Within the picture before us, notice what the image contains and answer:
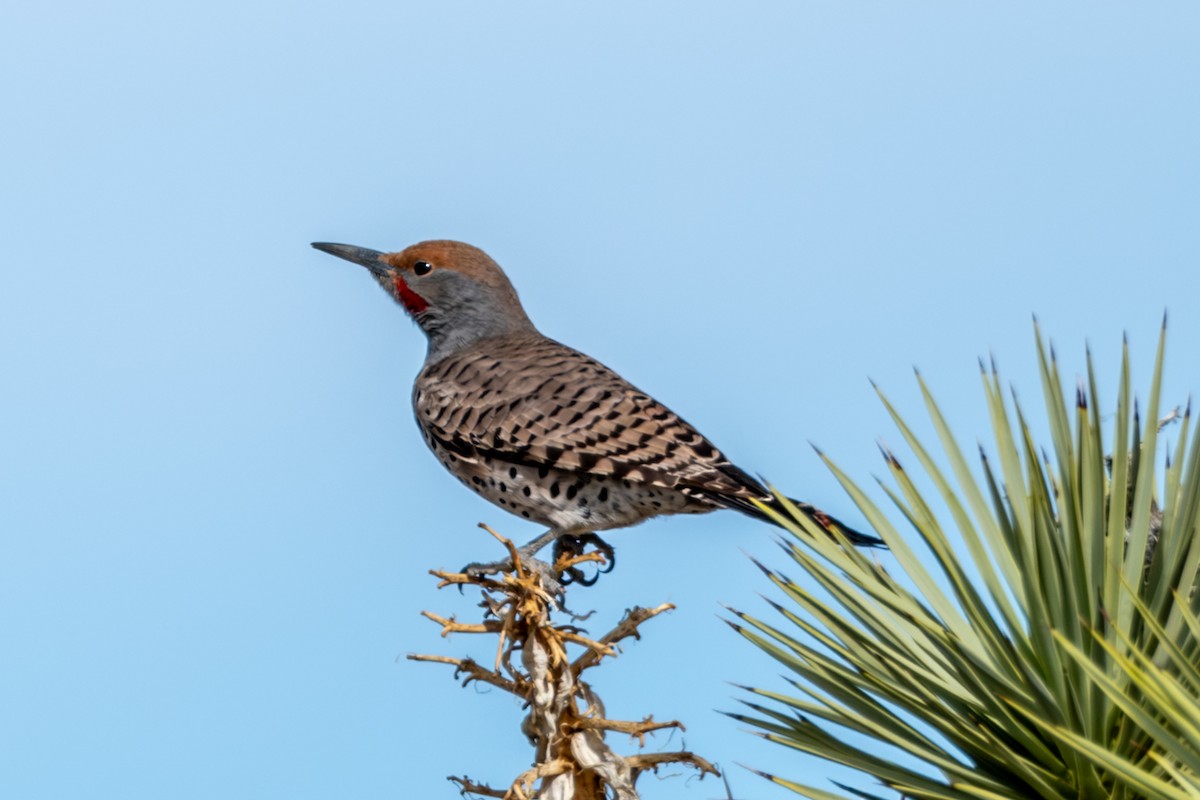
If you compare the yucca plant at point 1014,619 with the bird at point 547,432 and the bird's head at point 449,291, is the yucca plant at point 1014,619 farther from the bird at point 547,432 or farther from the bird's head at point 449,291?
the bird's head at point 449,291

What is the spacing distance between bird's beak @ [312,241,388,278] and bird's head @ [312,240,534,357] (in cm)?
1

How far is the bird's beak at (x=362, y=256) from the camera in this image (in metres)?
6.73

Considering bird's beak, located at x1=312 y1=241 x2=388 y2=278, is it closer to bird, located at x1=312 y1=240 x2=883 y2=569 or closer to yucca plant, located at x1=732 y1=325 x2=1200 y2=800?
bird, located at x1=312 y1=240 x2=883 y2=569

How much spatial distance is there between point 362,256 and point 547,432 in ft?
6.28

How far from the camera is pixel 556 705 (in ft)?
8.73

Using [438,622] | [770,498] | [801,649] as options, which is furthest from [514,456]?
[801,649]

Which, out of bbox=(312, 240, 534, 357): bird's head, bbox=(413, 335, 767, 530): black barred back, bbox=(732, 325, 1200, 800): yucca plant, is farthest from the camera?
bbox=(312, 240, 534, 357): bird's head

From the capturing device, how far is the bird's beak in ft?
22.1

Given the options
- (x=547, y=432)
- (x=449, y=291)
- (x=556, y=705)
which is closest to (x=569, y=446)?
(x=547, y=432)

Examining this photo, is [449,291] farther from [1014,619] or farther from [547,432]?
[1014,619]

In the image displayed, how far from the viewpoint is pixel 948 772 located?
7.35 feet

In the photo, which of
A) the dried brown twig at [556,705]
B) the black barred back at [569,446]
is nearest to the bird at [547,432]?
the black barred back at [569,446]

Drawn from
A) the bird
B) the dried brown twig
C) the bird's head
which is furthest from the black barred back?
the dried brown twig

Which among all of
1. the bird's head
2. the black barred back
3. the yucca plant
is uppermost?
the bird's head
